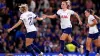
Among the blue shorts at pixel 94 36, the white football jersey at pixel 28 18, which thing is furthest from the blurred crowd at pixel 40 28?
the white football jersey at pixel 28 18

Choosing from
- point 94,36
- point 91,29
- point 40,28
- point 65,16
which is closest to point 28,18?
point 65,16

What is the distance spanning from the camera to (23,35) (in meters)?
22.5

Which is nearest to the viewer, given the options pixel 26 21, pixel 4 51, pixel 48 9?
pixel 26 21

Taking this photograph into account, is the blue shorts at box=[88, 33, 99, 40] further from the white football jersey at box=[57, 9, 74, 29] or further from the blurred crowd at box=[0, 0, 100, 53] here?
the blurred crowd at box=[0, 0, 100, 53]

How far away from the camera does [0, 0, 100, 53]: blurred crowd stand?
22.1 meters

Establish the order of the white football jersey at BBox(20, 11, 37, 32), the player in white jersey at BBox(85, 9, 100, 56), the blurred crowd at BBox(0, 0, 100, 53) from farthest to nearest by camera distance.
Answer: the blurred crowd at BBox(0, 0, 100, 53), the player in white jersey at BBox(85, 9, 100, 56), the white football jersey at BBox(20, 11, 37, 32)

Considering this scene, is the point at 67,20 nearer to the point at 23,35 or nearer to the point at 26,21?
the point at 26,21

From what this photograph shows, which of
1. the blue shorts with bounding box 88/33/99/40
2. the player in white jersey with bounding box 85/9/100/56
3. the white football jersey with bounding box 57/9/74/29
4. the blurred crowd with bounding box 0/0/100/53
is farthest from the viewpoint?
the blurred crowd with bounding box 0/0/100/53

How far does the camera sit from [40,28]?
77.0 ft

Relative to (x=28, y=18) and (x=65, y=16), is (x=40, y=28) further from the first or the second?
(x=28, y=18)

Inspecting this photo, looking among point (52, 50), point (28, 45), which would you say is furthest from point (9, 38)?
point (28, 45)

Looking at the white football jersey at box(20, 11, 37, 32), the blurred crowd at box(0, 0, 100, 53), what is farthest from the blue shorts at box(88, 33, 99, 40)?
the blurred crowd at box(0, 0, 100, 53)

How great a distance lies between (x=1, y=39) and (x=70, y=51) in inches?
125

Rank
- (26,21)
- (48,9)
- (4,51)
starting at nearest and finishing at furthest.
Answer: (26,21) < (4,51) < (48,9)
